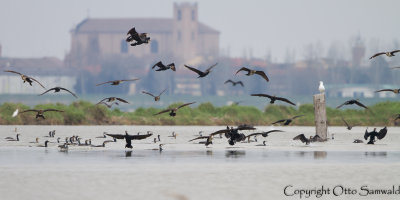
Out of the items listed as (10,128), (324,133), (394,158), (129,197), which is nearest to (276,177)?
(129,197)

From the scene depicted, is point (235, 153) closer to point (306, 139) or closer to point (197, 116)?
point (306, 139)

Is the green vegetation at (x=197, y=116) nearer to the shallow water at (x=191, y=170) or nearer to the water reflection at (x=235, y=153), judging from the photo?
the shallow water at (x=191, y=170)

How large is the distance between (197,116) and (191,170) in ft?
90.5

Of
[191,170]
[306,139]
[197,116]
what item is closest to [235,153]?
[306,139]

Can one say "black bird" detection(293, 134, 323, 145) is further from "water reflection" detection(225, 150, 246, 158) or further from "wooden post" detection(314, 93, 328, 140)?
"water reflection" detection(225, 150, 246, 158)

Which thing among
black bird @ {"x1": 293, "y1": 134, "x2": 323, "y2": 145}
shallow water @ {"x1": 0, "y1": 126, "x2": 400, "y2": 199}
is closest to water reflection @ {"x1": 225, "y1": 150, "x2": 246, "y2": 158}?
shallow water @ {"x1": 0, "y1": 126, "x2": 400, "y2": 199}

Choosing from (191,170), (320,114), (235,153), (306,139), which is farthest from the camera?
(320,114)

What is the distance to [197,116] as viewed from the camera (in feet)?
163

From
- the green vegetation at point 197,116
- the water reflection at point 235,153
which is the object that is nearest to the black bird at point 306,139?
the water reflection at point 235,153

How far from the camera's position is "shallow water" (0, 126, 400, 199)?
60.0ft

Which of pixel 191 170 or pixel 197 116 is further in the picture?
pixel 197 116

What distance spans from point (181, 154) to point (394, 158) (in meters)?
6.17

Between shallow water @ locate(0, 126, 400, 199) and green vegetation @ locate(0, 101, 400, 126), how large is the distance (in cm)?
1460

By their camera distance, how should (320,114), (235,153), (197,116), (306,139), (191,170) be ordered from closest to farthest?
(191,170) → (235,153) → (306,139) → (320,114) → (197,116)
